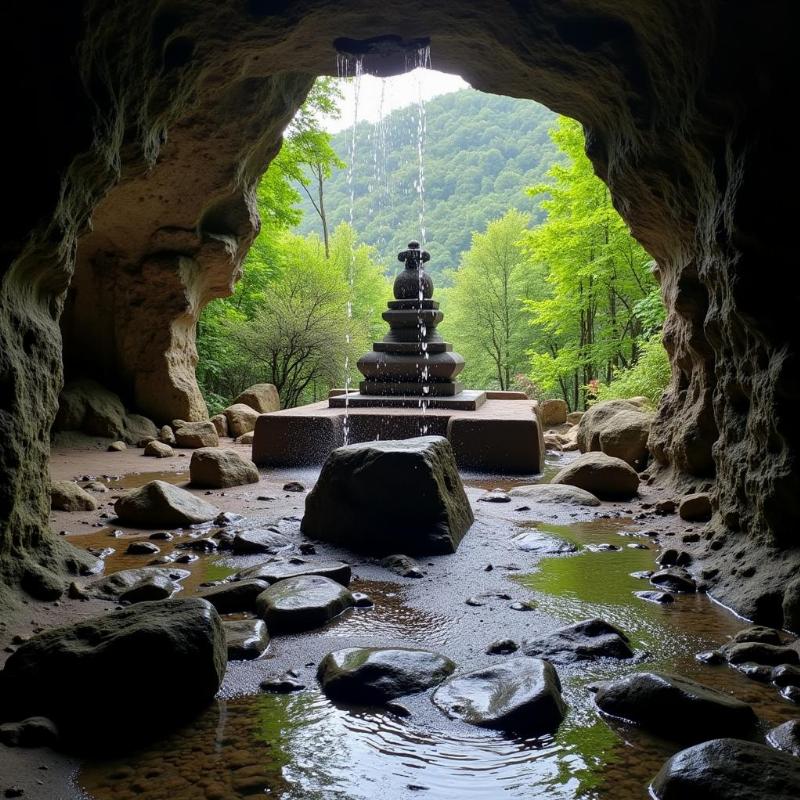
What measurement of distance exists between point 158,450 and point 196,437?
108 centimetres

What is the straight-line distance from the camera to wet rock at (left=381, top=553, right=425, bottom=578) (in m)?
5.29

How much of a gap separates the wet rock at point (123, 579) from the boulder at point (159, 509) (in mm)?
1539

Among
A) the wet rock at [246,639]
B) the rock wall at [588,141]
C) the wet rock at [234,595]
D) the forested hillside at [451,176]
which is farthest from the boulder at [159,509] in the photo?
the forested hillside at [451,176]

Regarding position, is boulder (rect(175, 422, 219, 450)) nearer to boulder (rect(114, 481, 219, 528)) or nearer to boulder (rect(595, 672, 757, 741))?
boulder (rect(114, 481, 219, 528))

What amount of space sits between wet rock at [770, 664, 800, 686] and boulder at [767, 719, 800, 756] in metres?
0.51

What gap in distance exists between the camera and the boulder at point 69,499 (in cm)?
730

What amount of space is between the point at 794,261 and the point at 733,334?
0.84 m

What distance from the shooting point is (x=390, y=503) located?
5.96m

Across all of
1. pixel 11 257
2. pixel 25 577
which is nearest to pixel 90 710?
pixel 25 577

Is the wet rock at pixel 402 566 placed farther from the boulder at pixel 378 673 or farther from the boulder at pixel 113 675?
the boulder at pixel 113 675

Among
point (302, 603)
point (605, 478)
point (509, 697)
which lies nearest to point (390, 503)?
point (302, 603)

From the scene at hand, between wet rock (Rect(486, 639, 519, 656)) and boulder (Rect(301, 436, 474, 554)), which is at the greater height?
boulder (Rect(301, 436, 474, 554))

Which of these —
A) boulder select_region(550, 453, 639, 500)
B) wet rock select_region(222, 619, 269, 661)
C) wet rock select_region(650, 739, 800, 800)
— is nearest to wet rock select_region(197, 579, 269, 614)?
wet rock select_region(222, 619, 269, 661)

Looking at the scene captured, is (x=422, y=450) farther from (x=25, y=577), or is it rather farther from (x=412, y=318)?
(x=412, y=318)
